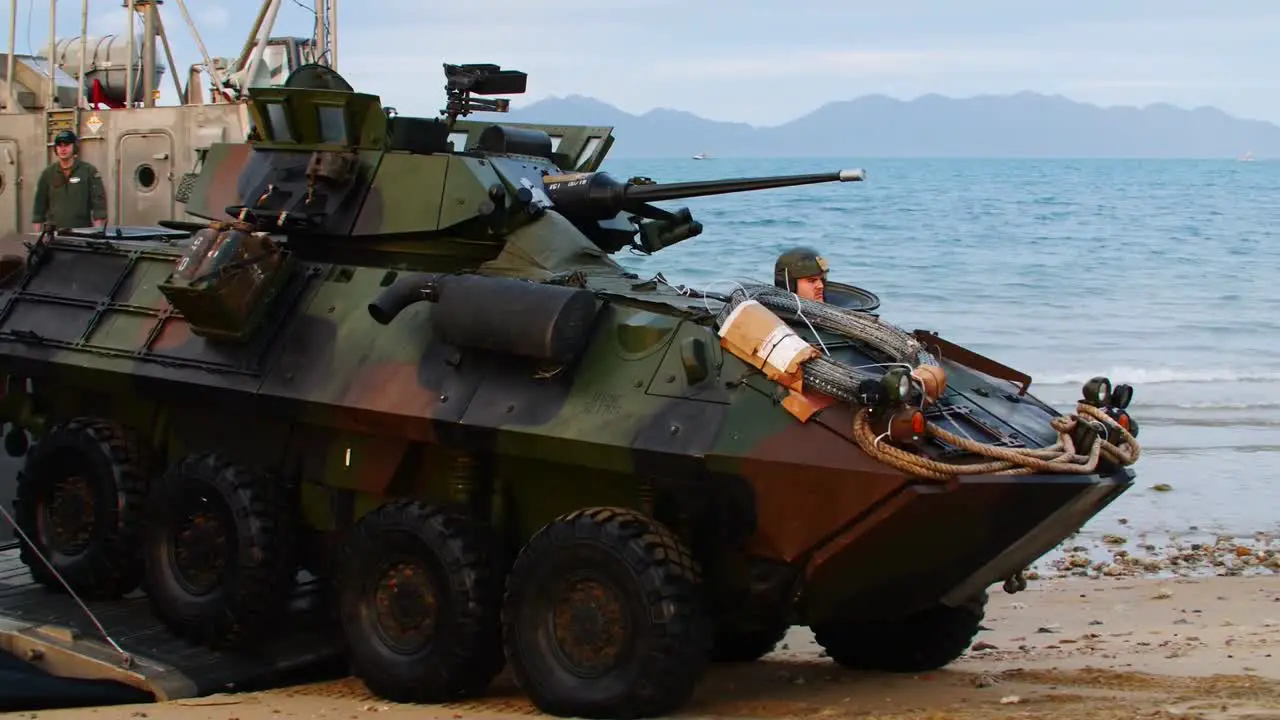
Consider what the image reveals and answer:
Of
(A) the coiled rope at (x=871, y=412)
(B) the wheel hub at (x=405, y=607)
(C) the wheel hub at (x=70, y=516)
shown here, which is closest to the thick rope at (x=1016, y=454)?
(A) the coiled rope at (x=871, y=412)

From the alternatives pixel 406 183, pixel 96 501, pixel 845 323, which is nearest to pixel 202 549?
Answer: pixel 96 501

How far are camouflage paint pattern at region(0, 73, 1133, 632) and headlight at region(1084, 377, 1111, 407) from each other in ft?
0.90

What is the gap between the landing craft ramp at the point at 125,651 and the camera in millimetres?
8656

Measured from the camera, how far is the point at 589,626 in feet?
25.8

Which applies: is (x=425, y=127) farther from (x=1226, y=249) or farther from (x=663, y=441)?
(x=1226, y=249)

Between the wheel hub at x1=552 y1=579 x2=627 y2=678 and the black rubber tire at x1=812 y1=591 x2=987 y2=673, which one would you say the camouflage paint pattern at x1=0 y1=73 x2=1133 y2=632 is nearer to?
the wheel hub at x1=552 y1=579 x2=627 y2=678

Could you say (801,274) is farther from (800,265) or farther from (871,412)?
(871,412)

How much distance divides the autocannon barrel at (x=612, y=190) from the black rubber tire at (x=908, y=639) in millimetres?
2209

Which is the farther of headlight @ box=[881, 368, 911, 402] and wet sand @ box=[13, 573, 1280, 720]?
wet sand @ box=[13, 573, 1280, 720]

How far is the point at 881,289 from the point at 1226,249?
1164 centimetres

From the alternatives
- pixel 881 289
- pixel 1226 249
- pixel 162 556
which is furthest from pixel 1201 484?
pixel 1226 249

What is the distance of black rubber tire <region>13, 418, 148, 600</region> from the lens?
1002cm

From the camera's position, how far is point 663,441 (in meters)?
7.75

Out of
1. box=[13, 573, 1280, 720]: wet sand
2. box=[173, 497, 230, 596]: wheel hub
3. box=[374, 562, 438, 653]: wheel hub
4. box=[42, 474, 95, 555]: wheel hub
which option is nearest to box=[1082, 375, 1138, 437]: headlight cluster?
box=[13, 573, 1280, 720]: wet sand
